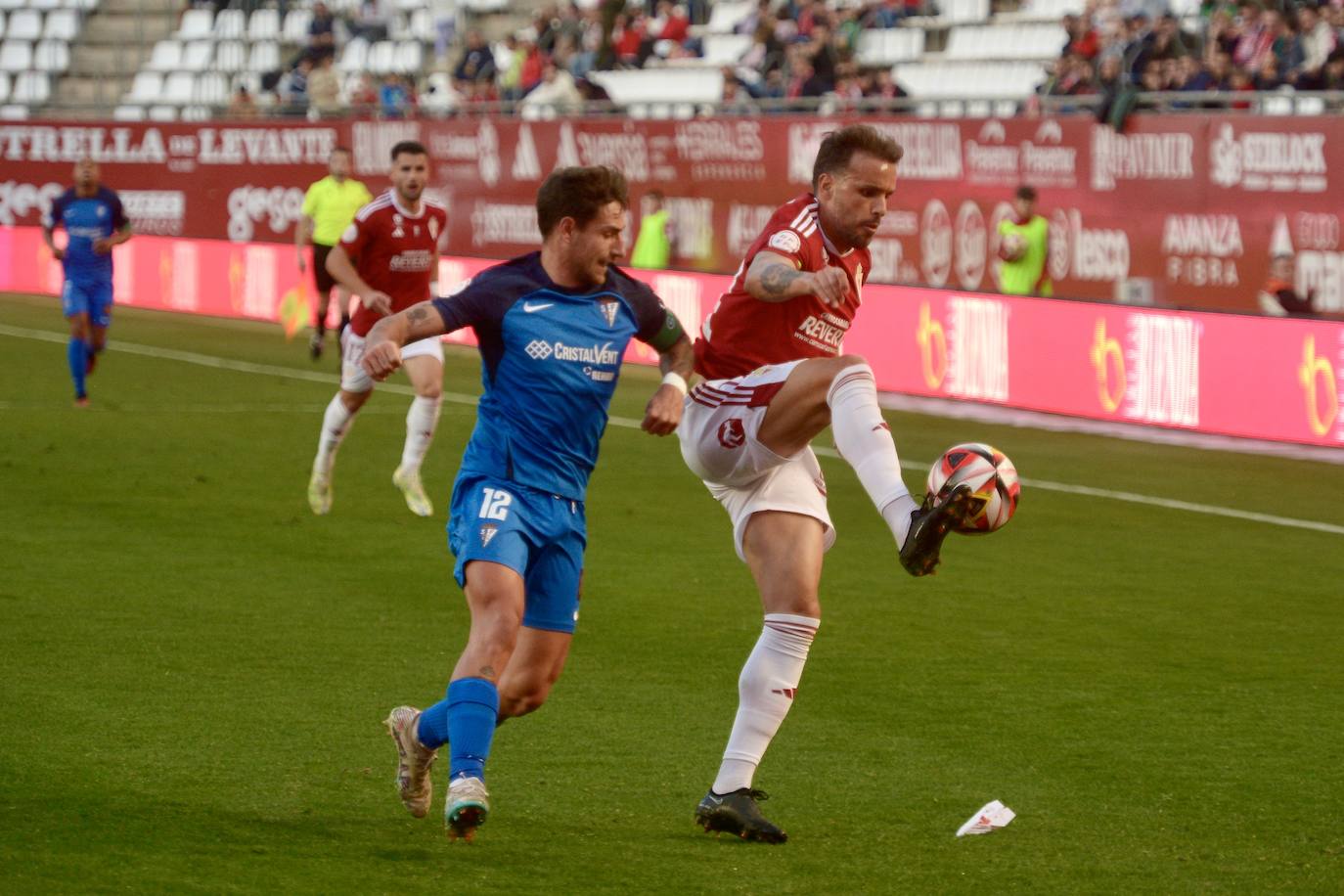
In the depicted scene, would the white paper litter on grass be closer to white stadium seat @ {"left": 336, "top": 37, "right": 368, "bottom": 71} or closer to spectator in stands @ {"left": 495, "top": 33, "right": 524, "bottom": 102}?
spectator in stands @ {"left": 495, "top": 33, "right": 524, "bottom": 102}

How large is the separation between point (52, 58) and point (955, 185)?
2303cm

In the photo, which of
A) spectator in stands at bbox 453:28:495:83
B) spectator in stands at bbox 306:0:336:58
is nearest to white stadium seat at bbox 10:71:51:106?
spectator in stands at bbox 306:0:336:58

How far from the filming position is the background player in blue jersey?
19.2ft

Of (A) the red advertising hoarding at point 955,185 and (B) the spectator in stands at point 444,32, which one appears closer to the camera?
(A) the red advertising hoarding at point 955,185

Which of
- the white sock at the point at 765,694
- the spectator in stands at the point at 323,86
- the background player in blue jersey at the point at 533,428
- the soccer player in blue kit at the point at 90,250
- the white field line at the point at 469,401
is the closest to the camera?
the background player in blue jersey at the point at 533,428

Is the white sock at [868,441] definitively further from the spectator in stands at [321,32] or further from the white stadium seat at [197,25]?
the white stadium seat at [197,25]

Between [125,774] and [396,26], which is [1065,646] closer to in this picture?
[125,774]

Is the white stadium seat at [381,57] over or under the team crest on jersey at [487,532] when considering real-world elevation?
over

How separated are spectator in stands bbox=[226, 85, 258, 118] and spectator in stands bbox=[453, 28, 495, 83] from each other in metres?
3.48

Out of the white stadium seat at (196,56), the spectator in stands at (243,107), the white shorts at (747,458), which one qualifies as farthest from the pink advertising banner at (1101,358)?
the white stadium seat at (196,56)

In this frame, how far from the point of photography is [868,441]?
6.03 meters

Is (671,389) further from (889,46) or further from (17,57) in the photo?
(17,57)

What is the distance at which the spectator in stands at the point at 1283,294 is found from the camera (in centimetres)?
1878

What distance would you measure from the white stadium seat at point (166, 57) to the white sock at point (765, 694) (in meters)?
34.8
